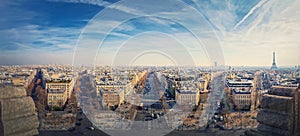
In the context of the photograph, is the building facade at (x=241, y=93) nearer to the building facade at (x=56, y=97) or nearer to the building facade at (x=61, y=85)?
the building facade at (x=61, y=85)

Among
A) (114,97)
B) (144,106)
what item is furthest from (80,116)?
(144,106)

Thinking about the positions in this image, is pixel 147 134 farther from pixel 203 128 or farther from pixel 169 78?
pixel 169 78

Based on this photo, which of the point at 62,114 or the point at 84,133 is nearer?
the point at 84,133

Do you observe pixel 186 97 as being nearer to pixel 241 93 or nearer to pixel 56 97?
pixel 241 93

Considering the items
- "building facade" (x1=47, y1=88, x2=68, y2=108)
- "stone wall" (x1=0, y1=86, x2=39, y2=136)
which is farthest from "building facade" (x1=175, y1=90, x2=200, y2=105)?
"stone wall" (x1=0, y1=86, x2=39, y2=136)

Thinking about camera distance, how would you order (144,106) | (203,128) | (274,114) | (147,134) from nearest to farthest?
(274,114) → (147,134) → (203,128) → (144,106)

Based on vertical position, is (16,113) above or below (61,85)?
above

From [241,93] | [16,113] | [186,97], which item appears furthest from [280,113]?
[241,93]
